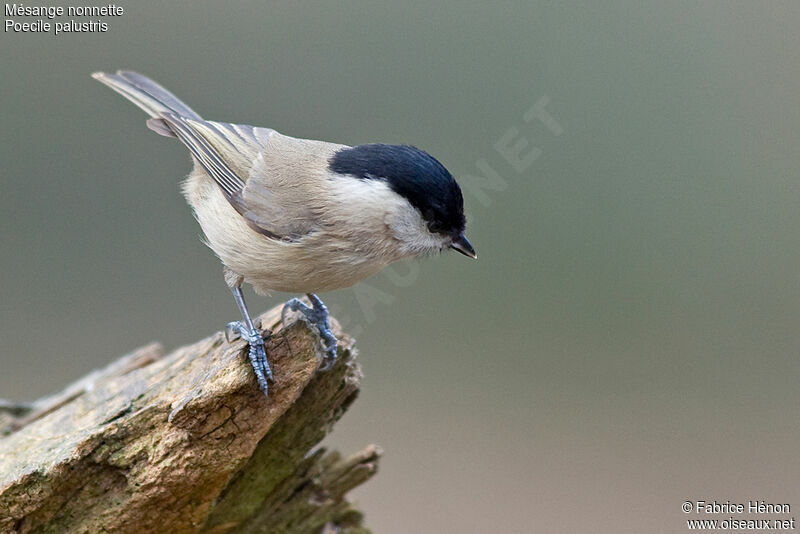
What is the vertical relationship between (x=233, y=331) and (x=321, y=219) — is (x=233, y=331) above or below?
below

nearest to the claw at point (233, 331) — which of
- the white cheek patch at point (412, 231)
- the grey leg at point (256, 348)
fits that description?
the grey leg at point (256, 348)

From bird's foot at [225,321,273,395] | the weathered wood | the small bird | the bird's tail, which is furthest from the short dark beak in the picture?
the bird's tail

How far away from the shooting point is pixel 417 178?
8.50ft

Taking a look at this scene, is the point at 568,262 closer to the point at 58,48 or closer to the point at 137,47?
the point at 137,47

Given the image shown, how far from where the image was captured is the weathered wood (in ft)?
8.05

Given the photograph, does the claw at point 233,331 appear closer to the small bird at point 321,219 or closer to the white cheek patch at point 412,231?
the small bird at point 321,219

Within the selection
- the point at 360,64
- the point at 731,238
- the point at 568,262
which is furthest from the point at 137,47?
the point at 731,238

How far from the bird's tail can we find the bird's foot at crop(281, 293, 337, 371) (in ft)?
3.81

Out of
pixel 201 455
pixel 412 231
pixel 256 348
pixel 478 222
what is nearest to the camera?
pixel 201 455

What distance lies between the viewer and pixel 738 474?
5.73 meters

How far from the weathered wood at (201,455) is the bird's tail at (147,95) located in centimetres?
118

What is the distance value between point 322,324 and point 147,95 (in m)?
1.60

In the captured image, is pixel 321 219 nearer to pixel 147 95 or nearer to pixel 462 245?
pixel 462 245

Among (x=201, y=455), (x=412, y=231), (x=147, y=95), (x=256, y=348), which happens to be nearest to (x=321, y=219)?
(x=412, y=231)
